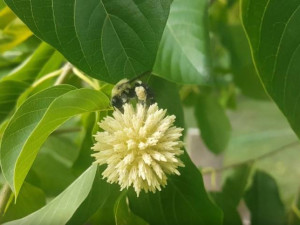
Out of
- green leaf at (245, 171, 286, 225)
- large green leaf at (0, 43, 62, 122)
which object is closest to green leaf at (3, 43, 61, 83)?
large green leaf at (0, 43, 62, 122)

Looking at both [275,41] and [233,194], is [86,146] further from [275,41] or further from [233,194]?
[233,194]

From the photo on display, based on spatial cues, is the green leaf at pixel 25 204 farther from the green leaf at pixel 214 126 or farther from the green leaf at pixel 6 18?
the green leaf at pixel 214 126

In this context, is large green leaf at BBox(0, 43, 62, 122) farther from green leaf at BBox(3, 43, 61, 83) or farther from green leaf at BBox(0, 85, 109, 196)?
green leaf at BBox(0, 85, 109, 196)

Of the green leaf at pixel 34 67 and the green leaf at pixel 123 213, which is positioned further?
the green leaf at pixel 34 67

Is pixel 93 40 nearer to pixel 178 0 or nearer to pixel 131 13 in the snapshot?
pixel 131 13

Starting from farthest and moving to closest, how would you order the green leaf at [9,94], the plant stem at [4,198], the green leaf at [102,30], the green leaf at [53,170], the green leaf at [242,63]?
the green leaf at [242,63] < the green leaf at [53,170] < the green leaf at [9,94] < the plant stem at [4,198] < the green leaf at [102,30]

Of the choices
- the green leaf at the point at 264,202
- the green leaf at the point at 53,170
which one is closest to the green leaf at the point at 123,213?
the green leaf at the point at 53,170
